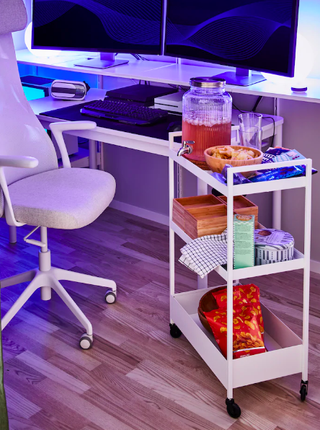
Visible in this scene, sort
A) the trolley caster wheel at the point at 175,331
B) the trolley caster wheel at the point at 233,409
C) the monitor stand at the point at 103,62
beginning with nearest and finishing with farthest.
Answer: the trolley caster wheel at the point at 233,409 < the trolley caster wheel at the point at 175,331 < the monitor stand at the point at 103,62

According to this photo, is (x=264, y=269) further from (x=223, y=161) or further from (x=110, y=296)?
(x=110, y=296)

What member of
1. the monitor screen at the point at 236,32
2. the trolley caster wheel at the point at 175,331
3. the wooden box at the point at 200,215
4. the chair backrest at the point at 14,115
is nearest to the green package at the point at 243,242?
the wooden box at the point at 200,215

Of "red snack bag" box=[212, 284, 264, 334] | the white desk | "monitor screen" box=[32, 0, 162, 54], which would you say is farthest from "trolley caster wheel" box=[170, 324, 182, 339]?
"monitor screen" box=[32, 0, 162, 54]

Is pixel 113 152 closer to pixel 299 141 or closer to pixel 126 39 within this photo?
pixel 126 39

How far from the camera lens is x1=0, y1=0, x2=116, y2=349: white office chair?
2111 millimetres

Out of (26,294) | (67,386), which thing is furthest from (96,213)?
(67,386)

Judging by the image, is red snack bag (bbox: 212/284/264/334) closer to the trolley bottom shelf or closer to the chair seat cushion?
the trolley bottom shelf

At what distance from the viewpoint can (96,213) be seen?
2.20 meters

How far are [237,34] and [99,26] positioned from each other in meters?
0.80

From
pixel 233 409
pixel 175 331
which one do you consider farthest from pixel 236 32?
pixel 233 409

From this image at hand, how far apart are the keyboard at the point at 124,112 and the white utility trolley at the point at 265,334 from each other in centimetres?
45

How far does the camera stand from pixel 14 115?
2.45m

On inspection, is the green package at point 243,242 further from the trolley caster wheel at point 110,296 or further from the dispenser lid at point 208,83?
the trolley caster wheel at point 110,296

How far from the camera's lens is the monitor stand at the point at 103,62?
3.05m
